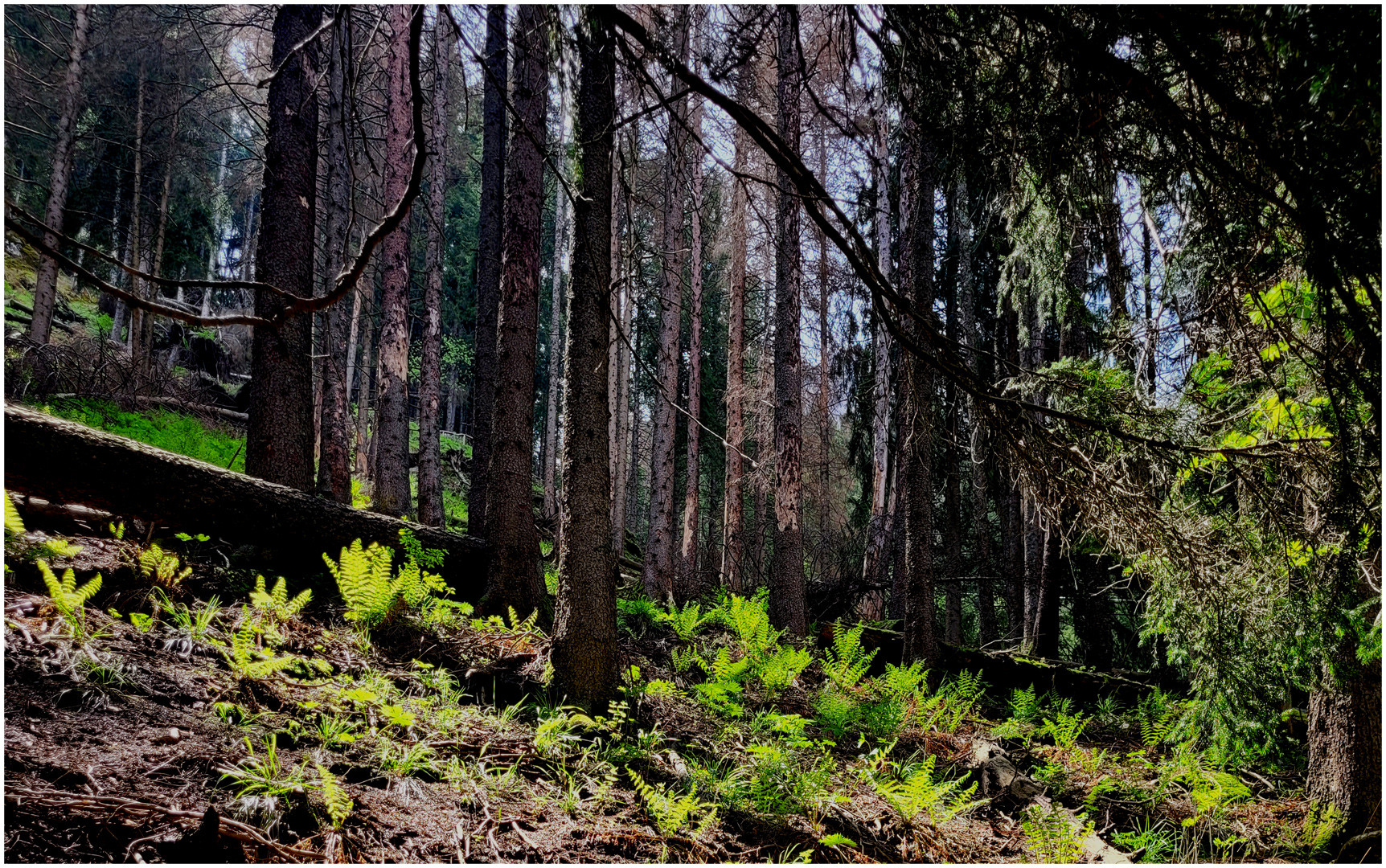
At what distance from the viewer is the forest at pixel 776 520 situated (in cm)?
226

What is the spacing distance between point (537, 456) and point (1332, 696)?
1287 inches

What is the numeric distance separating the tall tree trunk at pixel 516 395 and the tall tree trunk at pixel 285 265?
224cm

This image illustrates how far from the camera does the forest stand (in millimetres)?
2262

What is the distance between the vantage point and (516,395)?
6.28 m

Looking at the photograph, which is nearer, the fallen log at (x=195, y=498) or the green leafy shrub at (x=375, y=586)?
the fallen log at (x=195, y=498)

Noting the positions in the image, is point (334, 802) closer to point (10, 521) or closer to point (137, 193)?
point (10, 521)

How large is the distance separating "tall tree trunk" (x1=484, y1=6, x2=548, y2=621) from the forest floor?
74 centimetres

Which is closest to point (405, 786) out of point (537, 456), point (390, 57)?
point (390, 57)

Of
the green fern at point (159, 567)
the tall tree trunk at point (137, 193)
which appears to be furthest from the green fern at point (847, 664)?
the tall tree trunk at point (137, 193)

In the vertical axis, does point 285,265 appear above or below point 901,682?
above

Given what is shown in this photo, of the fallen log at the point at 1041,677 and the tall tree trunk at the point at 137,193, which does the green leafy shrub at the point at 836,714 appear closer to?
the fallen log at the point at 1041,677

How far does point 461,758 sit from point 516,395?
3.31 metres

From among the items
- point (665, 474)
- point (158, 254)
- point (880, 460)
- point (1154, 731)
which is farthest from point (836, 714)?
point (158, 254)

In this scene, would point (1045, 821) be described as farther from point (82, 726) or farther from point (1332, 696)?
point (82, 726)
